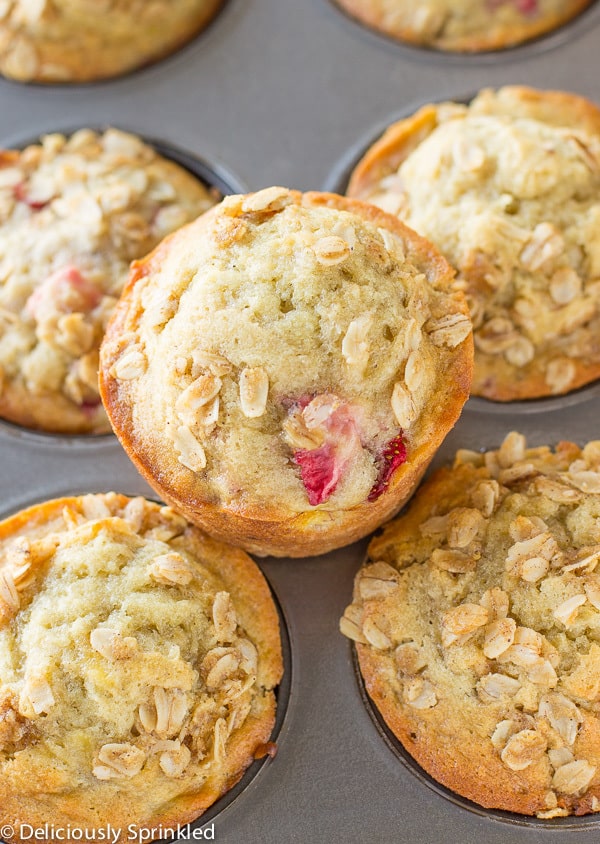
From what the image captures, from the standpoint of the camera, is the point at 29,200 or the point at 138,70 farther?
the point at 138,70

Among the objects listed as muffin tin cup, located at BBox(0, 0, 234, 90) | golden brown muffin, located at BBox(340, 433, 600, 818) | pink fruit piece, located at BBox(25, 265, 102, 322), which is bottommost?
golden brown muffin, located at BBox(340, 433, 600, 818)

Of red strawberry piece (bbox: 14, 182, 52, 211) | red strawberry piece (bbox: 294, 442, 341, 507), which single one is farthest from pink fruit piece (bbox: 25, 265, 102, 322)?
red strawberry piece (bbox: 294, 442, 341, 507)

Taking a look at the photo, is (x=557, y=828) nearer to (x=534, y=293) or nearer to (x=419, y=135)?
(x=534, y=293)

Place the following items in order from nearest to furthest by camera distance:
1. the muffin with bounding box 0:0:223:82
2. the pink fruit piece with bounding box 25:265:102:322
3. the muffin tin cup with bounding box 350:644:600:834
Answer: the muffin tin cup with bounding box 350:644:600:834 < the pink fruit piece with bounding box 25:265:102:322 < the muffin with bounding box 0:0:223:82

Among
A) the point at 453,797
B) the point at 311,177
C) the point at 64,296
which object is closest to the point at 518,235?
the point at 311,177

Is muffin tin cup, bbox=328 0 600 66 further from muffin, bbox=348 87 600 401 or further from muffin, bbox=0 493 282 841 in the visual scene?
muffin, bbox=0 493 282 841

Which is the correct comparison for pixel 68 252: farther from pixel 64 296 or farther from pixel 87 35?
pixel 87 35

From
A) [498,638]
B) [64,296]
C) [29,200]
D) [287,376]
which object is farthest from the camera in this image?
[29,200]
